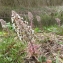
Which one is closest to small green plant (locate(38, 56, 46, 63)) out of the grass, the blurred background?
the grass

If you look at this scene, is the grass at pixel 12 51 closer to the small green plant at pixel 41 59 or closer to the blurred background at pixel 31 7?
the small green plant at pixel 41 59

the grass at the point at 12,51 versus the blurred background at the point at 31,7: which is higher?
the grass at the point at 12,51

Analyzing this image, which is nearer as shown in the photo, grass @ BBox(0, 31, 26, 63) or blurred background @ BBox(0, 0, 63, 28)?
grass @ BBox(0, 31, 26, 63)

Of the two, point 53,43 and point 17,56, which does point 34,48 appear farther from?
point 53,43

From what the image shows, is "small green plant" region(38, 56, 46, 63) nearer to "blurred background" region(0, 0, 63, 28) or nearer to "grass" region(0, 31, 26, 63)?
"grass" region(0, 31, 26, 63)

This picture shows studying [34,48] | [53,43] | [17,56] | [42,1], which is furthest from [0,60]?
[42,1]

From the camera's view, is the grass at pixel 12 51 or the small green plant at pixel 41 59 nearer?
the small green plant at pixel 41 59

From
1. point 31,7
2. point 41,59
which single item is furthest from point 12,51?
point 31,7

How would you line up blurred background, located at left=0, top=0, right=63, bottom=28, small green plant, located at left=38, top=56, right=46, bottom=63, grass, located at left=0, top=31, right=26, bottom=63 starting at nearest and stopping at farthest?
small green plant, located at left=38, top=56, right=46, bottom=63 < grass, located at left=0, top=31, right=26, bottom=63 < blurred background, located at left=0, top=0, right=63, bottom=28

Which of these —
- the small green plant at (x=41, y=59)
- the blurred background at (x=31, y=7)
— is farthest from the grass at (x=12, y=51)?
the blurred background at (x=31, y=7)

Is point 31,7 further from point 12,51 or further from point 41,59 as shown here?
point 41,59

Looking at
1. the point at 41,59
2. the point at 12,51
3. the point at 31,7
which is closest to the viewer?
the point at 41,59

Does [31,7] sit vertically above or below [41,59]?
below

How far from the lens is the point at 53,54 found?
3.98 m
